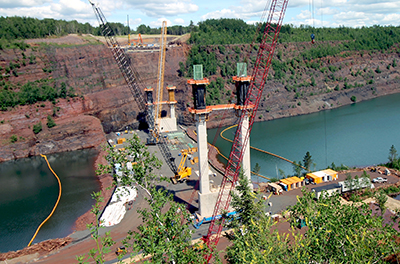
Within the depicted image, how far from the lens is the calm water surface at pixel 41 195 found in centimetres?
3100

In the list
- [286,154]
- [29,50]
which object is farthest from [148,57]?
[286,154]

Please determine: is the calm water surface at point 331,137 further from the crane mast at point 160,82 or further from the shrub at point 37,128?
the shrub at point 37,128

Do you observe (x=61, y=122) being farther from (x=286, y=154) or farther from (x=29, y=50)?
(x=286, y=154)

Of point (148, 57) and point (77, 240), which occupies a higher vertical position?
point (148, 57)

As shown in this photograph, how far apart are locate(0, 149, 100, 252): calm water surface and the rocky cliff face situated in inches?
181

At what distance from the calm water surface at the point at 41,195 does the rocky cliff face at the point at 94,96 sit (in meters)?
4.61

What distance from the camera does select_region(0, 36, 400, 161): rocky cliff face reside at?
5725 centimetres

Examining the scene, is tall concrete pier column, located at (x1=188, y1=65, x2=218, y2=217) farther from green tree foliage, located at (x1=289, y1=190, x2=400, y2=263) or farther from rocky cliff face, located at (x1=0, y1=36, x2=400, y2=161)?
rocky cliff face, located at (x1=0, y1=36, x2=400, y2=161)

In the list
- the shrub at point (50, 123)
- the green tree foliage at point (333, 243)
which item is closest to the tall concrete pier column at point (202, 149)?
the green tree foliage at point (333, 243)

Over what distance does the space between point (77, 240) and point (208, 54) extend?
64610 mm

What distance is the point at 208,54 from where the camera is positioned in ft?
276

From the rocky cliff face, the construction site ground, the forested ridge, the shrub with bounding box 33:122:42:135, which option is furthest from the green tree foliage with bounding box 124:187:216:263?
the forested ridge

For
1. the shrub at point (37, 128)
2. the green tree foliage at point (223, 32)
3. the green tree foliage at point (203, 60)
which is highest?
the green tree foliage at point (223, 32)

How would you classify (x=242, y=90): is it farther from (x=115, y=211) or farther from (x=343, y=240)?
(x=343, y=240)
